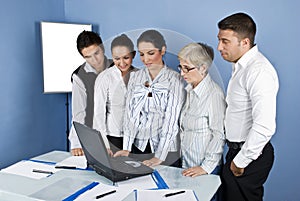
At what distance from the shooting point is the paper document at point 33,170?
1.45 m

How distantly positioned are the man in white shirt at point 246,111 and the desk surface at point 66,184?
19cm

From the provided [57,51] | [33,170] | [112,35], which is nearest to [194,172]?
[33,170]

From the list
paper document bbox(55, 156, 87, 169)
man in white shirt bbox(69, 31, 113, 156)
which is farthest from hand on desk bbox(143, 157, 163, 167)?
paper document bbox(55, 156, 87, 169)

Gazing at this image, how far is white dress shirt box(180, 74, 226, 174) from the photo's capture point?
115cm

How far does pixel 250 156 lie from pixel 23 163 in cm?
115

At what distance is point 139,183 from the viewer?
1.32 m

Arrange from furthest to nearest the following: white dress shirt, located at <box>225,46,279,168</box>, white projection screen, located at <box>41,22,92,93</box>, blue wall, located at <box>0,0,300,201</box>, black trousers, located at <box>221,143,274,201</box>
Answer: white projection screen, located at <box>41,22,92,93</box> → blue wall, located at <box>0,0,300,201</box> → black trousers, located at <box>221,143,274,201</box> → white dress shirt, located at <box>225,46,279,168</box>

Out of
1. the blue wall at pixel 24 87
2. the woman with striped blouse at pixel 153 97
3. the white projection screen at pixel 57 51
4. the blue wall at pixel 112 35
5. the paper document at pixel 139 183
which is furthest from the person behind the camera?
the white projection screen at pixel 57 51

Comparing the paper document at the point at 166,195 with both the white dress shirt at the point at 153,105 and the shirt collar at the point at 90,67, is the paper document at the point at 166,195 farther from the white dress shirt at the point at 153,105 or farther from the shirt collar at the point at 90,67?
the shirt collar at the point at 90,67

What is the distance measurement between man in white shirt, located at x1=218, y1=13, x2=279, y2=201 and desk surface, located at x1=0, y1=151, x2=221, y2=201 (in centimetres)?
19

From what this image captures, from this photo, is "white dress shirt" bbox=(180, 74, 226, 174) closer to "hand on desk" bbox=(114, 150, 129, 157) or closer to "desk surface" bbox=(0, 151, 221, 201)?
"desk surface" bbox=(0, 151, 221, 201)

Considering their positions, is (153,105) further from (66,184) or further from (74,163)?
(74,163)

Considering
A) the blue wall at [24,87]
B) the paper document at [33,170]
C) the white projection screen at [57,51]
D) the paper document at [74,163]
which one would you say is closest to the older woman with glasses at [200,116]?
the paper document at [74,163]

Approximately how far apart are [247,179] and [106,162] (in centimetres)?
72
